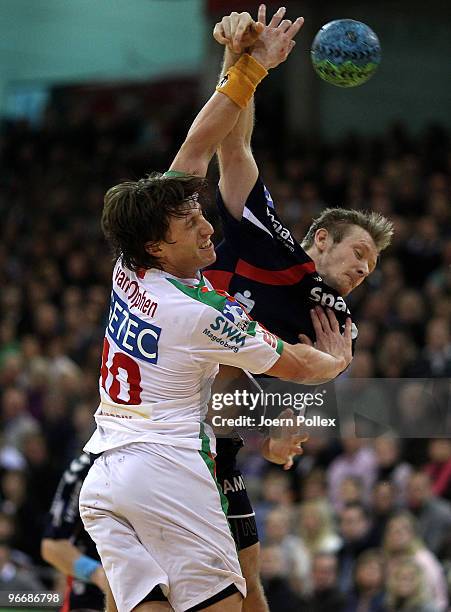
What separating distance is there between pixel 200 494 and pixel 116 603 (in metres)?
0.50

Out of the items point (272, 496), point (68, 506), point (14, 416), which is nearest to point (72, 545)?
point (68, 506)

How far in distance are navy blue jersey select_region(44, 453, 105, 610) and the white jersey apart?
1.72m

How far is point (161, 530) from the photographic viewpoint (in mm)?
4195

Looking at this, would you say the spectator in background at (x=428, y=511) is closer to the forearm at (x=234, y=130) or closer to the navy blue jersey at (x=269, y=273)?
the navy blue jersey at (x=269, y=273)

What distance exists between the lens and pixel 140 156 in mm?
17391

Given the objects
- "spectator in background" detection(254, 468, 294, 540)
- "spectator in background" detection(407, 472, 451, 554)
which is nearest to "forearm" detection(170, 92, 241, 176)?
"spectator in background" detection(407, 472, 451, 554)

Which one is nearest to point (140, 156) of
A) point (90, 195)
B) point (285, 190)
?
point (90, 195)

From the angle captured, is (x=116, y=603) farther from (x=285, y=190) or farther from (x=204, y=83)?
(x=204, y=83)

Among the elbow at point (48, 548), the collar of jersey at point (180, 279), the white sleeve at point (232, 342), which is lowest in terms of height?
the elbow at point (48, 548)

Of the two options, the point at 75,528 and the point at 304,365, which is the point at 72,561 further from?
the point at 304,365

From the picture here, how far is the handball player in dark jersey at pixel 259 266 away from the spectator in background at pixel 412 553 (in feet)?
11.6

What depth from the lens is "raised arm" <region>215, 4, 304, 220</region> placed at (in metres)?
4.79

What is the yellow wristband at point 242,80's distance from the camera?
186 inches

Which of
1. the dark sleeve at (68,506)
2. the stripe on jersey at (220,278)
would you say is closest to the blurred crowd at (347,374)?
the dark sleeve at (68,506)
